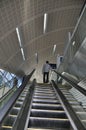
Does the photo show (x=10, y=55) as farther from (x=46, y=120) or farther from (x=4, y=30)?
(x=46, y=120)

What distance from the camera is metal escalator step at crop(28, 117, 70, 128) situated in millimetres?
3629

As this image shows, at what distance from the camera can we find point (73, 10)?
518 inches

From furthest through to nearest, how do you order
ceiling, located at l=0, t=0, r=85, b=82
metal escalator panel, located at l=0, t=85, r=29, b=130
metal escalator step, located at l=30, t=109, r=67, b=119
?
1. ceiling, located at l=0, t=0, r=85, b=82
2. metal escalator step, located at l=30, t=109, r=67, b=119
3. metal escalator panel, located at l=0, t=85, r=29, b=130

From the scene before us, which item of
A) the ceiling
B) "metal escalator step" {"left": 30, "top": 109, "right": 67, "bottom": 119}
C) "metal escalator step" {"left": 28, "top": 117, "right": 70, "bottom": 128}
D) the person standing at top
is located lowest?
"metal escalator step" {"left": 28, "top": 117, "right": 70, "bottom": 128}

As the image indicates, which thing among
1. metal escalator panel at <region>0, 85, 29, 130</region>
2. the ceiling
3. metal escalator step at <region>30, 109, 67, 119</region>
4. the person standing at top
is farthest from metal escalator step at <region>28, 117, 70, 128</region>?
the person standing at top

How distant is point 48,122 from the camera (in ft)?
12.1

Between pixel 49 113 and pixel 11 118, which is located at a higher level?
pixel 49 113

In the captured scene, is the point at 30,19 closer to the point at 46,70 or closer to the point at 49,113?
the point at 46,70

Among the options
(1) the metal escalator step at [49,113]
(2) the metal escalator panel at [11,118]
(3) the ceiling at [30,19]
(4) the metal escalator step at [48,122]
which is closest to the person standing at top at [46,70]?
(3) the ceiling at [30,19]

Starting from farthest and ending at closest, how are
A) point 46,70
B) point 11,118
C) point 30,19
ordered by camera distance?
1. point 46,70
2. point 30,19
3. point 11,118

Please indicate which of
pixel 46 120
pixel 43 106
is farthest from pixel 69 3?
pixel 46 120

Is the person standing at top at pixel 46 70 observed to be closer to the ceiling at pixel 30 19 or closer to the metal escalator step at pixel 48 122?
the ceiling at pixel 30 19

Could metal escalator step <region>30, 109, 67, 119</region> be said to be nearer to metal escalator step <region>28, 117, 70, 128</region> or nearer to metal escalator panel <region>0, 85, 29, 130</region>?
metal escalator panel <region>0, 85, 29, 130</region>

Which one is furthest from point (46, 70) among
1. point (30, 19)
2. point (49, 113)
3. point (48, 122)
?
point (48, 122)
